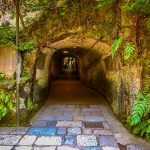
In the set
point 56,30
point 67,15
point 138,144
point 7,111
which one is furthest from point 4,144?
point 67,15

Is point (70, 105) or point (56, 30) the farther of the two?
point (70, 105)

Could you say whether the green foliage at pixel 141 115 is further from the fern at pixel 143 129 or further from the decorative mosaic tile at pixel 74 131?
the decorative mosaic tile at pixel 74 131

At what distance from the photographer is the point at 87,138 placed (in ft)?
13.0

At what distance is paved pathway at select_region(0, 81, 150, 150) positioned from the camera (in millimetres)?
3648

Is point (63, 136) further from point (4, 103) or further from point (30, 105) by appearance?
point (4, 103)

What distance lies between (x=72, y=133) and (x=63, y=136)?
0.24 metres

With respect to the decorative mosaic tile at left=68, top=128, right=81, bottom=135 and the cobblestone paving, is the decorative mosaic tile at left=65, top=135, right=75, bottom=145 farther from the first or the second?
the decorative mosaic tile at left=68, top=128, right=81, bottom=135

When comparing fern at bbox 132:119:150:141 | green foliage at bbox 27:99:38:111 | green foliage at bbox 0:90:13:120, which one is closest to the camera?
fern at bbox 132:119:150:141

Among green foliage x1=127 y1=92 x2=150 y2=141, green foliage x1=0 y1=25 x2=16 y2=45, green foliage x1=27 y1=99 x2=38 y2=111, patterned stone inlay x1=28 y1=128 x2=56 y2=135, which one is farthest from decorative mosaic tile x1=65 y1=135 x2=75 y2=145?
green foliage x1=0 y1=25 x2=16 y2=45

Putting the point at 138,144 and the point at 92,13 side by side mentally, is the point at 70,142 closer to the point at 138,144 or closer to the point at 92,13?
the point at 138,144

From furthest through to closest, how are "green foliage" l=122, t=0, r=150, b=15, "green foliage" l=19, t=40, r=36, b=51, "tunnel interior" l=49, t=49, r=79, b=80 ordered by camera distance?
"tunnel interior" l=49, t=49, r=79, b=80
"green foliage" l=19, t=40, r=36, b=51
"green foliage" l=122, t=0, r=150, b=15

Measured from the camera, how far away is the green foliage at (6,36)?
4938 mm

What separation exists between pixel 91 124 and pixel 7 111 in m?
2.01

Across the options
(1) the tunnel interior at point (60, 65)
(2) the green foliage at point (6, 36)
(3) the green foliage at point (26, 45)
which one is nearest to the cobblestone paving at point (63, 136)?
(3) the green foliage at point (26, 45)
